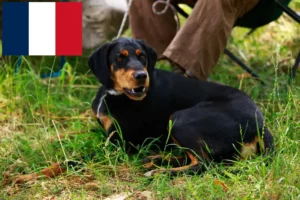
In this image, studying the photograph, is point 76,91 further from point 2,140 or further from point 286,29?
point 286,29

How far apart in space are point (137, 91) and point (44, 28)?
892mm

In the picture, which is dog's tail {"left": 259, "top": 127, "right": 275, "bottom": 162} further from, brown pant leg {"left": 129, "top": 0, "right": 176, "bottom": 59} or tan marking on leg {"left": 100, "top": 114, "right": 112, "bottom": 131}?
brown pant leg {"left": 129, "top": 0, "right": 176, "bottom": 59}

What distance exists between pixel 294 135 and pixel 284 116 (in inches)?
6.1

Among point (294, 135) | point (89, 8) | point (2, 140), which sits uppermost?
point (89, 8)

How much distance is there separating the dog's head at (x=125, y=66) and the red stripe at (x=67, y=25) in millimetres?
557

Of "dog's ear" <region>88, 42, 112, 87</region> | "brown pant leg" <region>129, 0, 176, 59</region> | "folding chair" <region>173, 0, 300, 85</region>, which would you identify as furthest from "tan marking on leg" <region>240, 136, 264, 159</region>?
"brown pant leg" <region>129, 0, 176, 59</region>

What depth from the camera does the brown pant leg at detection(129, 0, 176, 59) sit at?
410 centimetres

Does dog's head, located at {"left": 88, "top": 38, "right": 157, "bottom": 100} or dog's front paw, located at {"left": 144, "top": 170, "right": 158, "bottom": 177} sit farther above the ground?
dog's head, located at {"left": 88, "top": 38, "right": 157, "bottom": 100}

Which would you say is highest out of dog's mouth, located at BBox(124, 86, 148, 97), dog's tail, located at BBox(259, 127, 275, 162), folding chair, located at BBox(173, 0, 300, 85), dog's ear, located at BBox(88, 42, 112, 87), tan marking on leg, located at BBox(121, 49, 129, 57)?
folding chair, located at BBox(173, 0, 300, 85)

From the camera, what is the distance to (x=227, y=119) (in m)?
3.09

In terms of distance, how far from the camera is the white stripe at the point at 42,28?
367 centimetres

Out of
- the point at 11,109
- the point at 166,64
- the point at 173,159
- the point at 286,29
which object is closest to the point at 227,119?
the point at 173,159

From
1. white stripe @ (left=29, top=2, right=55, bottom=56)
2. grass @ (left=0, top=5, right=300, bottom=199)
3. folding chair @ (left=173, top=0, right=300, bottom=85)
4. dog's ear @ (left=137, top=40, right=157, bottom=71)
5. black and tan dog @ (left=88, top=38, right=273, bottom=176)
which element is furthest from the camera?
folding chair @ (left=173, top=0, right=300, bottom=85)

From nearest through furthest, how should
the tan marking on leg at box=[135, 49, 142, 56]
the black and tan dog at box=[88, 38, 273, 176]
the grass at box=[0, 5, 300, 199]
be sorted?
the grass at box=[0, 5, 300, 199] < the black and tan dog at box=[88, 38, 273, 176] < the tan marking on leg at box=[135, 49, 142, 56]
